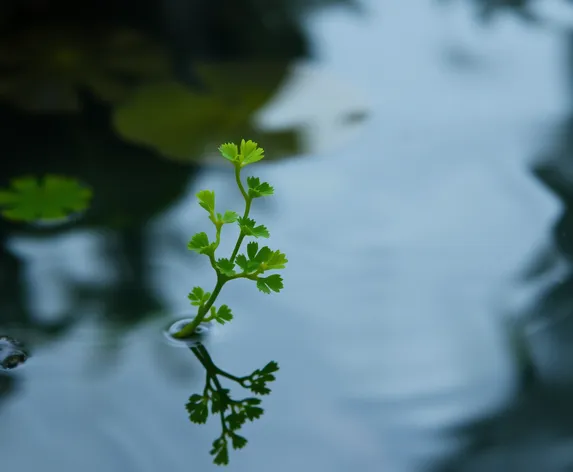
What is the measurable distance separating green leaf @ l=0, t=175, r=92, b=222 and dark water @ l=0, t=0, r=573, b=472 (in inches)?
1.2

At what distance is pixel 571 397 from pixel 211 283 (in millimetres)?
444

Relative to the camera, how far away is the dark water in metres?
0.82

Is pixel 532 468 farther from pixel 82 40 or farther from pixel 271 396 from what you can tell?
pixel 82 40

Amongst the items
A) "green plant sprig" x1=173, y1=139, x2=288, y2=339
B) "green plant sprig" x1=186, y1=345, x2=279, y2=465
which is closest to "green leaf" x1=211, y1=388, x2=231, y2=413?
"green plant sprig" x1=186, y1=345, x2=279, y2=465

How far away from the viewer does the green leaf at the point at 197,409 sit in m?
0.83

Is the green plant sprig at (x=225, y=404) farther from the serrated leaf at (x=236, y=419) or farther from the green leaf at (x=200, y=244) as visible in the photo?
the green leaf at (x=200, y=244)

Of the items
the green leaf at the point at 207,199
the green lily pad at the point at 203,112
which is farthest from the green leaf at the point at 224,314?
the green lily pad at the point at 203,112

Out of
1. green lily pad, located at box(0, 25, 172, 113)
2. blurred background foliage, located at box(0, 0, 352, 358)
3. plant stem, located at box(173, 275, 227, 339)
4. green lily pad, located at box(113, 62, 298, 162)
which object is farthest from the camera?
green lily pad, located at box(0, 25, 172, 113)

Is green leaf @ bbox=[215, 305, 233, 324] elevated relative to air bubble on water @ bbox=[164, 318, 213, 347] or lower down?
lower down

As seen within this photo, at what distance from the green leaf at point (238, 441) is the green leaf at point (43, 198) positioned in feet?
1.61

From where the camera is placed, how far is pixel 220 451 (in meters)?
0.79

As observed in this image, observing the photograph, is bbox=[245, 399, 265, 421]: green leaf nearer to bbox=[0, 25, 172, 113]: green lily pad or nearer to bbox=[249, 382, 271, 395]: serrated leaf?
bbox=[249, 382, 271, 395]: serrated leaf

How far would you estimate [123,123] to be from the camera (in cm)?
140

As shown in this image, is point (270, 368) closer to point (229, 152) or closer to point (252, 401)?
point (252, 401)
